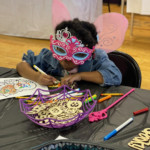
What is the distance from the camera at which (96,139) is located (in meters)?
0.65

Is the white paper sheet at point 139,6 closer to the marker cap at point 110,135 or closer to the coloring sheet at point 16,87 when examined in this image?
the coloring sheet at point 16,87

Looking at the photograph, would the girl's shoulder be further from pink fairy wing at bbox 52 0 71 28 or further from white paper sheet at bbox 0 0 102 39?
white paper sheet at bbox 0 0 102 39

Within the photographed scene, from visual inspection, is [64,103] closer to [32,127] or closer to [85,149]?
[32,127]

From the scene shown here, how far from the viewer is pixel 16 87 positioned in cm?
96

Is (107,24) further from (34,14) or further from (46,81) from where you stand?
(34,14)

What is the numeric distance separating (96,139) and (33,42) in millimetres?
2420

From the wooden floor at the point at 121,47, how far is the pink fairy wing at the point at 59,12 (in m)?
1.21

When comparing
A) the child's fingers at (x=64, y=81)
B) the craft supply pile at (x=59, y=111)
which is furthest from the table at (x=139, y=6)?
the craft supply pile at (x=59, y=111)

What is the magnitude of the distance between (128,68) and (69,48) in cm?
41

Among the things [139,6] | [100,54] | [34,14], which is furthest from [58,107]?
[34,14]

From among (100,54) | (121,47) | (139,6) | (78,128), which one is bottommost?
(121,47)

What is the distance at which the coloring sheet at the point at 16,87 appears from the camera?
35.7 inches

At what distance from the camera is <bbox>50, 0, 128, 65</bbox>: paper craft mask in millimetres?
933

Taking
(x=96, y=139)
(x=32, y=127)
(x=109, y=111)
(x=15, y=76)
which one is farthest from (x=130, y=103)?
(x=15, y=76)
